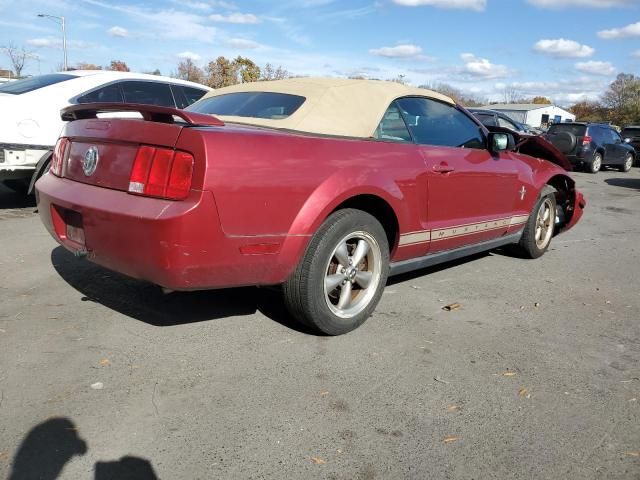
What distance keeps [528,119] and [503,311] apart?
63.0 meters

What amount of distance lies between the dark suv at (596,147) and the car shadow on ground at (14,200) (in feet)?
44.5

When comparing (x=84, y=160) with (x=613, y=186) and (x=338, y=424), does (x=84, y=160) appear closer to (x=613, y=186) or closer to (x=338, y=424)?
(x=338, y=424)

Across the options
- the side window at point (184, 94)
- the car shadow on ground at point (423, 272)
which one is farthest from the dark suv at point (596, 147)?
the car shadow on ground at point (423, 272)

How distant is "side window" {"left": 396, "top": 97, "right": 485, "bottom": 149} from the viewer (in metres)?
3.95

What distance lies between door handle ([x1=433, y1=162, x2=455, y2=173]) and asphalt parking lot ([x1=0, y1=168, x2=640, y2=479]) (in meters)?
1.03

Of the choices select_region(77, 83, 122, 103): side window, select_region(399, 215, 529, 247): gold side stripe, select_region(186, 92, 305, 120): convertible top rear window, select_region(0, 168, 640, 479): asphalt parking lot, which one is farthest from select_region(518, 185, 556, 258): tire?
select_region(77, 83, 122, 103): side window

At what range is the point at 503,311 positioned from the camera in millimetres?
4129

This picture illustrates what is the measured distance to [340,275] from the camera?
343cm

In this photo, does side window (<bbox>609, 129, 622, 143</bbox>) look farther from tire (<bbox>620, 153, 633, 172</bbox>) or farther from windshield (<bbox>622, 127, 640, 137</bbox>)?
windshield (<bbox>622, 127, 640, 137</bbox>)

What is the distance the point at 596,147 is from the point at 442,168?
14.9 metres

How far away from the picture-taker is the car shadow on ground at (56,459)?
82.7 inches

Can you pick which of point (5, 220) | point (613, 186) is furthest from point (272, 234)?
point (613, 186)

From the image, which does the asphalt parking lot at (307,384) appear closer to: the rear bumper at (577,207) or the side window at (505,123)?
the rear bumper at (577,207)

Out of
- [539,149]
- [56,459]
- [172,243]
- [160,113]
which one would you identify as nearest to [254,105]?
[160,113]
